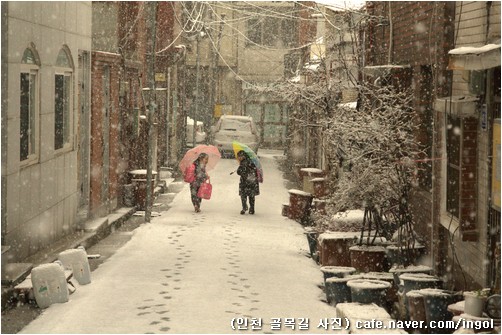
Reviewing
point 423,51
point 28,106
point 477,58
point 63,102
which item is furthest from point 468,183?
point 63,102

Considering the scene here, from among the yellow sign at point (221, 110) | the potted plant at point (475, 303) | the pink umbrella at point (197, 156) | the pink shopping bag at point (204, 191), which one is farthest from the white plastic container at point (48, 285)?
the yellow sign at point (221, 110)

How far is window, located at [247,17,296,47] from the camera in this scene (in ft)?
174

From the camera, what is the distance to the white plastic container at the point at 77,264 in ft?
42.7

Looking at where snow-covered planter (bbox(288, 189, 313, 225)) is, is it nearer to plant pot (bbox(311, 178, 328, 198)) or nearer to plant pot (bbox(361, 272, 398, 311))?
plant pot (bbox(311, 178, 328, 198))

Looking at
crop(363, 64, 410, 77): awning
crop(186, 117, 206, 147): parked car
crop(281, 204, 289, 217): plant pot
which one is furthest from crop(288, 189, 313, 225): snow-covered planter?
crop(186, 117, 206, 147): parked car

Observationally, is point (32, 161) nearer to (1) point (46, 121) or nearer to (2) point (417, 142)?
(1) point (46, 121)

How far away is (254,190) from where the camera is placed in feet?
74.5

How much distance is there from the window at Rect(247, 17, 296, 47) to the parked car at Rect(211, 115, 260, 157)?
1360cm

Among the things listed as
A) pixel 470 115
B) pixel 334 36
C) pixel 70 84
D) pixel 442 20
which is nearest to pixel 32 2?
pixel 70 84

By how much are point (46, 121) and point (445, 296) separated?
7.50 m

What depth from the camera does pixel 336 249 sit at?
48.9ft

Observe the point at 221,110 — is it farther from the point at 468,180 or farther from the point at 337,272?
the point at 468,180

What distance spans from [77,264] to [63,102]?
15.6 ft

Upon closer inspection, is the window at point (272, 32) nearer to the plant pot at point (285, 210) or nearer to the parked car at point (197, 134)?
the parked car at point (197, 134)
